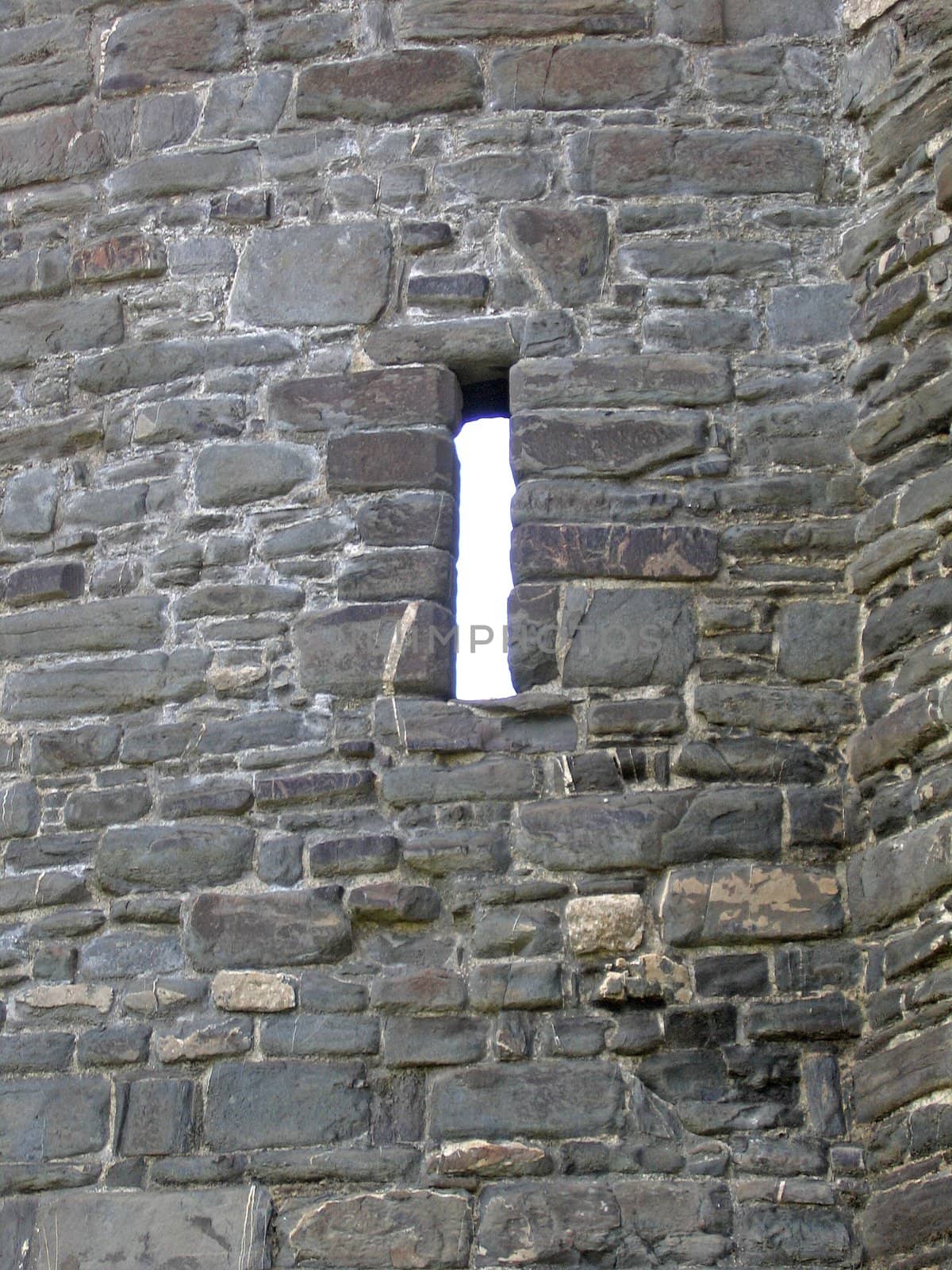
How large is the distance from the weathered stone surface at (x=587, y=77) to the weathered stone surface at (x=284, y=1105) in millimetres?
2483

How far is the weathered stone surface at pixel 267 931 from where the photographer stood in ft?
14.2

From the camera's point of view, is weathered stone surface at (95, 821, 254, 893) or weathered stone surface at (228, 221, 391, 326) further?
weathered stone surface at (228, 221, 391, 326)

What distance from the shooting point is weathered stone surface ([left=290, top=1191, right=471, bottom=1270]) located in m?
3.98

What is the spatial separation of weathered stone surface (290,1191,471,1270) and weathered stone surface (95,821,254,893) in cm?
78

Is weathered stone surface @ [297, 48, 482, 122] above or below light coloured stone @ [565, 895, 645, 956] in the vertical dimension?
above

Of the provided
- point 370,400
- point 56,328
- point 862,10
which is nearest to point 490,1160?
point 370,400

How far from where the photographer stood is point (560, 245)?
4957 mm

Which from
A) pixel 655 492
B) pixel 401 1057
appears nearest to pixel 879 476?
pixel 655 492

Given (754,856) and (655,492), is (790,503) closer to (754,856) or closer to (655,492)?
(655,492)

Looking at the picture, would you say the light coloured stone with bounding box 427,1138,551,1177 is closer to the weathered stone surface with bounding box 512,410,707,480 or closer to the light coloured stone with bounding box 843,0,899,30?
the weathered stone surface with bounding box 512,410,707,480

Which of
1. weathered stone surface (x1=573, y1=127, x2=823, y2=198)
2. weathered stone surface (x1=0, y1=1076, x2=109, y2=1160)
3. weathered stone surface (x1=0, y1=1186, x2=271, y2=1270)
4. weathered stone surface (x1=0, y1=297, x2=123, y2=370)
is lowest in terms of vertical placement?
weathered stone surface (x1=0, y1=1186, x2=271, y2=1270)

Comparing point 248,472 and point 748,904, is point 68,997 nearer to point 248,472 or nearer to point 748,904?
point 248,472

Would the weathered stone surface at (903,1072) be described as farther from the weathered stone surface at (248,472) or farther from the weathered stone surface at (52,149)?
the weathered stone surface at (52,149)

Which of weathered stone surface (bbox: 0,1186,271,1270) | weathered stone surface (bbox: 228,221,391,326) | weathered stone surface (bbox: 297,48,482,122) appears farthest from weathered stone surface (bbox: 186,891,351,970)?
weathered stone surface (bbox: 297,48,482,122)
